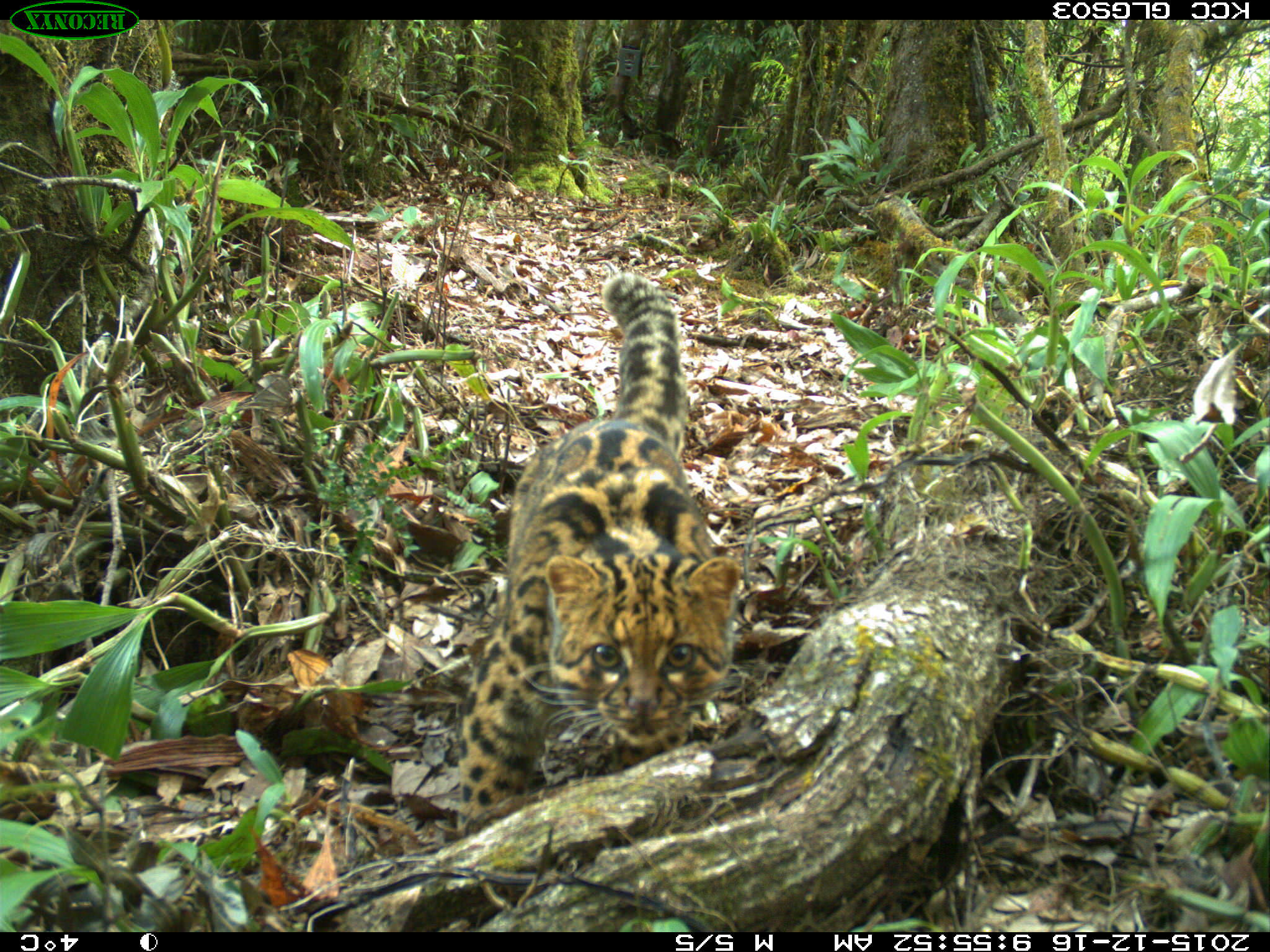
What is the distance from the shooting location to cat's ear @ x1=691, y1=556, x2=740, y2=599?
310cm

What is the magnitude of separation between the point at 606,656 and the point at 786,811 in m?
0.90

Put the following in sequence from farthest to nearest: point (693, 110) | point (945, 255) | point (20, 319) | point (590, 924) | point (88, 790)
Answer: point (693, 110) < point (945, 255) < point (20, 319) < point (88, 790) < point (590, 924)

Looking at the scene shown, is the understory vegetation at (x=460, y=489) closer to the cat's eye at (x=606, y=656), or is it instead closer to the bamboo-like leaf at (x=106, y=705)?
the bamboo-like leaf at (x=106, y=705)

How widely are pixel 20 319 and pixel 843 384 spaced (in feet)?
16.6

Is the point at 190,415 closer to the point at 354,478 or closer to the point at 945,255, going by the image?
the point at 354,478

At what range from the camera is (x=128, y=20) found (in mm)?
4801

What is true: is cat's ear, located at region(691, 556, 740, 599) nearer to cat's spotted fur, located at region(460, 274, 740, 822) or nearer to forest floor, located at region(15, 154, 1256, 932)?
cat's spotted fur, located at region(460, 274, 740, 822)

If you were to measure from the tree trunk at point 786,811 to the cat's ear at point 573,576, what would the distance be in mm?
686

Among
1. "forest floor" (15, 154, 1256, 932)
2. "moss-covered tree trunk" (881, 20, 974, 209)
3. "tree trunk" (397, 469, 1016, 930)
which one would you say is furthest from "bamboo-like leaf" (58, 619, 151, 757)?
"moss-covered tree trunk" (881, 20, 974, 209)

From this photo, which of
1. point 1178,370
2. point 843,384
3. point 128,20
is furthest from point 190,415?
point 1178,370

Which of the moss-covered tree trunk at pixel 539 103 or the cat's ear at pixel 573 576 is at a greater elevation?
the moss-covered tree trunk at pixel 539 103

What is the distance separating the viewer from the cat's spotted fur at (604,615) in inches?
122

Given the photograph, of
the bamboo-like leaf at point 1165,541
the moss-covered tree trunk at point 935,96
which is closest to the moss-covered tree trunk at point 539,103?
the moss-covered tree trunk at point 935,96
